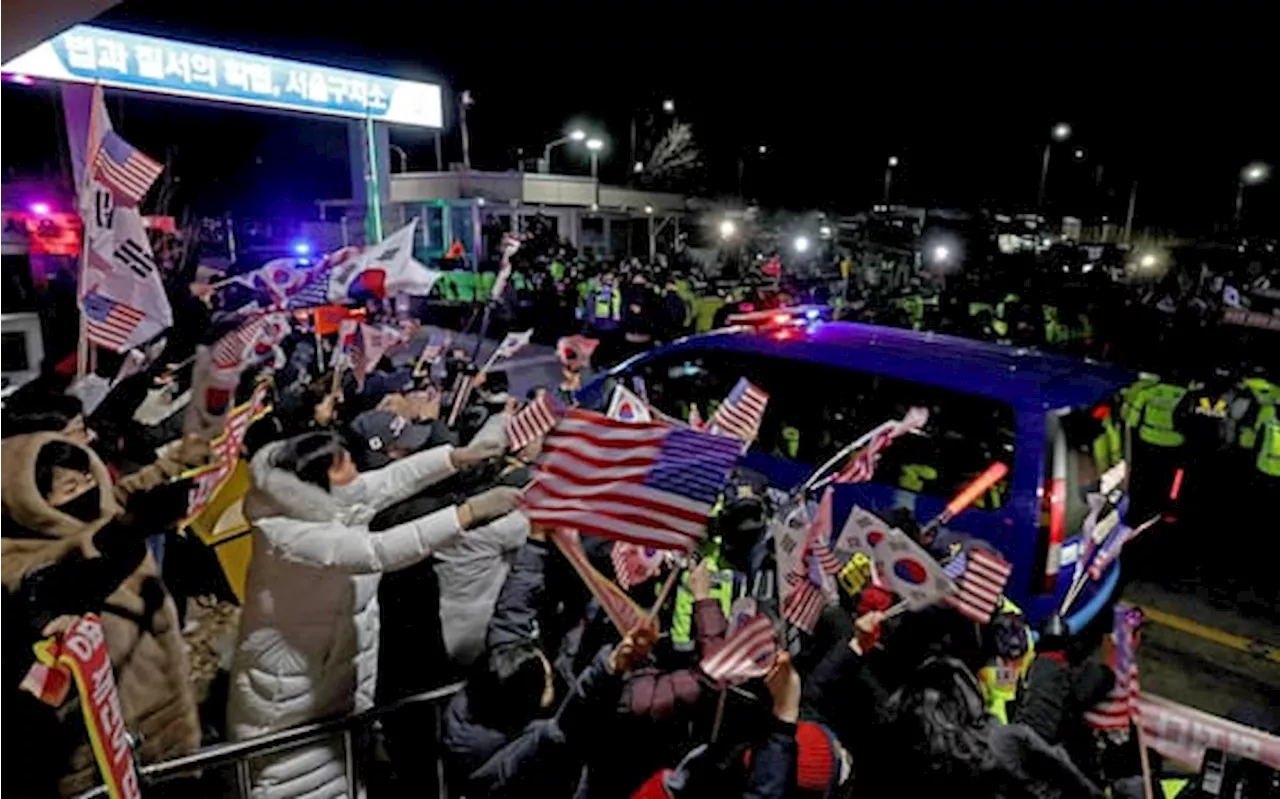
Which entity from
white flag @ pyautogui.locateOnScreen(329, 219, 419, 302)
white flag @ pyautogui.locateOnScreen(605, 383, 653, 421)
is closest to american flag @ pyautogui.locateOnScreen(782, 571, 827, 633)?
white flag @ pyautogui.locateOnScreen(605, 383, 653, 421)

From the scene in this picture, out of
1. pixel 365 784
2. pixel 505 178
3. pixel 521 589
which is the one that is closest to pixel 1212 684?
pixel 521 589

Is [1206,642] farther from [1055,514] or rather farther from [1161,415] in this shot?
[1161,415]

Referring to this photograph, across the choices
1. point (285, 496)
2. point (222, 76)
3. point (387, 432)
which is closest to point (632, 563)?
point (285, 496)

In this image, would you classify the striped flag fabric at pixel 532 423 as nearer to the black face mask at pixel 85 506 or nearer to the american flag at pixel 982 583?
the black face mask at pixel 85 506

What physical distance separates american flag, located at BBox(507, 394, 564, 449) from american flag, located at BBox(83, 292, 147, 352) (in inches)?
87.1

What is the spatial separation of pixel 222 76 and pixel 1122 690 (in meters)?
13.5

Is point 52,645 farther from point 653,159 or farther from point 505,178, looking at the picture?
point 653,159

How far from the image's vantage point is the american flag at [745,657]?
7.91ft

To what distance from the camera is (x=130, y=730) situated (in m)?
3.21

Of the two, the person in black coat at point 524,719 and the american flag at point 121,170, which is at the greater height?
the american flag at point 121,170

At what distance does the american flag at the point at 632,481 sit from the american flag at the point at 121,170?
3448 mm

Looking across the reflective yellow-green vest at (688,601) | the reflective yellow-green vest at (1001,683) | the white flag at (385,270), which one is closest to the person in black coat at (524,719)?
the reflective yellow-green vest at (688,601)

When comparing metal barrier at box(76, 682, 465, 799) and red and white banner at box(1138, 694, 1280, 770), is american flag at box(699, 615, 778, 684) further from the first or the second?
red and white banner at box(1138, 694, 1280, 770)

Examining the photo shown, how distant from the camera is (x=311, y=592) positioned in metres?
3.17
